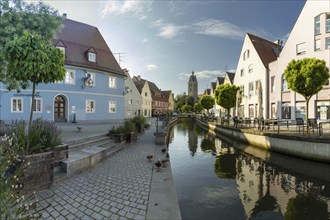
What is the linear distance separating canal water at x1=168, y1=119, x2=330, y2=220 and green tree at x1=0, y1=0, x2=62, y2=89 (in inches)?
331

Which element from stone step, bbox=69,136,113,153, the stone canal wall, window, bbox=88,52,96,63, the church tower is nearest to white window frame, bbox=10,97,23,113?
window, bbox=88,52,96,63

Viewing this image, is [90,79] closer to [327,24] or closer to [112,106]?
[112,106]

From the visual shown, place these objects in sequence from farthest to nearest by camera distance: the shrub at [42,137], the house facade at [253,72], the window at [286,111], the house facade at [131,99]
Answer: the house facade at [131,99]
the house facade at [253,72]
the window at [286,111]
the shrub at [42,137]

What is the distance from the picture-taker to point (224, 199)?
6668 millimetres

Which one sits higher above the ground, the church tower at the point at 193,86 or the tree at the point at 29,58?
the church tower at the point at 193,86

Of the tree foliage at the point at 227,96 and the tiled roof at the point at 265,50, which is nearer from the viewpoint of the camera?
the tree foliage at the point at 227,96

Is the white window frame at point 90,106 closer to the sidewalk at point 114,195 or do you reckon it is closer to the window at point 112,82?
the window at point 112,82

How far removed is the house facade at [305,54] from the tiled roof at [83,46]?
21519 mm

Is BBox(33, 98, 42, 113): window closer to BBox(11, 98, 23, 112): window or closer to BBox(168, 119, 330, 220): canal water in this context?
BBox(11, 98, 23, 112): window

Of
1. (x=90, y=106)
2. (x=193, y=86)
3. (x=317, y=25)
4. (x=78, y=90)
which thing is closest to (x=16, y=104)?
(x=78, y=90)

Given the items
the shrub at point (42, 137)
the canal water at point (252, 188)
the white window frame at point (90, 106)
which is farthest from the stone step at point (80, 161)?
the white window frame at point (90, 106)

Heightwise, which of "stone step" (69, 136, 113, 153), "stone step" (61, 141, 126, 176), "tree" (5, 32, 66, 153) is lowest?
"stone step" (61, 141, 126, 176)

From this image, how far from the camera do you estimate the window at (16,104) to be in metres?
22.2

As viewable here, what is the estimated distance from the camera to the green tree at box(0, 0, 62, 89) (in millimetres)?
8867
